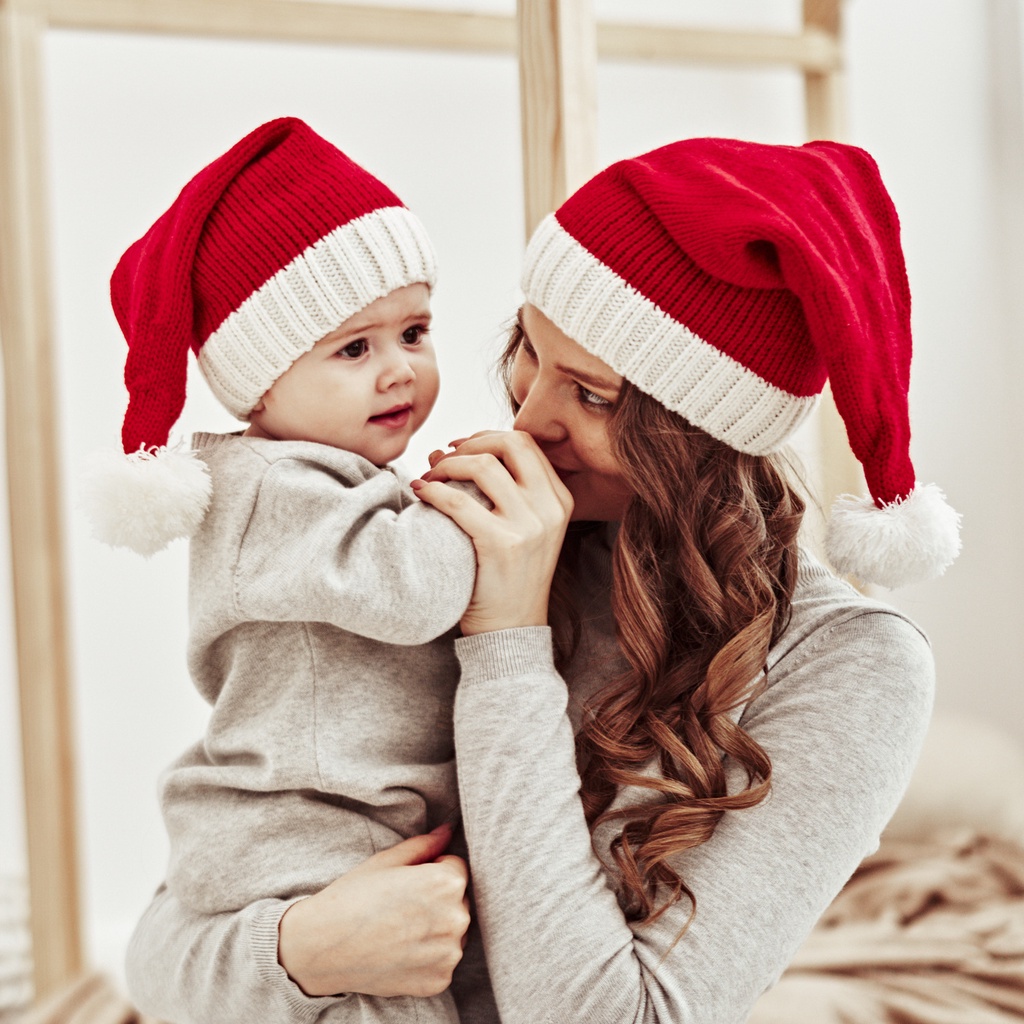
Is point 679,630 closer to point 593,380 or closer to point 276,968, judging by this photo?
point 593,380

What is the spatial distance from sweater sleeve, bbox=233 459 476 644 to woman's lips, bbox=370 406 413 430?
0.34ft

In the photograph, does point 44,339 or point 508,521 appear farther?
point 44,339

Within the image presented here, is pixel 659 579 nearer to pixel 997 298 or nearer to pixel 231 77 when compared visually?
pixel 231 77

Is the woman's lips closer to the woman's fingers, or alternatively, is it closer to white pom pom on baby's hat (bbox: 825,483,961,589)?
the woman's fingers

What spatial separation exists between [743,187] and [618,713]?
0.46 metres

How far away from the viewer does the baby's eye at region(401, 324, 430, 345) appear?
106 centimetres

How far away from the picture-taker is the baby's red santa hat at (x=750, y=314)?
93 cm

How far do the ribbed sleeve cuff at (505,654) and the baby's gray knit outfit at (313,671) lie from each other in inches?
1.3

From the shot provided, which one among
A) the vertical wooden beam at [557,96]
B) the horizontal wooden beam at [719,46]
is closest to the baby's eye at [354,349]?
the vertical wooden beam at [557,96]

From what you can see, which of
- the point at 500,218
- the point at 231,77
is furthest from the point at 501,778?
the point at 231,77

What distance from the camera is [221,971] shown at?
934 mm

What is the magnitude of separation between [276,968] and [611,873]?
11.1 inches

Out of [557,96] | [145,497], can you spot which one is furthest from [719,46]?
[145,497]

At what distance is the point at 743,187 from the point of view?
92 centimetres
